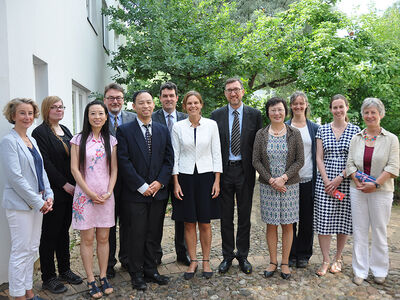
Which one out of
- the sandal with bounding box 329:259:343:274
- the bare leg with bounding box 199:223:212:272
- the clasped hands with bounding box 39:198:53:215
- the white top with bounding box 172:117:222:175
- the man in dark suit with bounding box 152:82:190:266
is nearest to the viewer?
the clasped hands with bounding box 39:198:53:215

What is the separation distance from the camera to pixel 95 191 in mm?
3492

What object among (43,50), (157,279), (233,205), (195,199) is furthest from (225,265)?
(43,50)

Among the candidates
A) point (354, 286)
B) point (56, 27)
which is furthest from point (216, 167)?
point (56, 27)

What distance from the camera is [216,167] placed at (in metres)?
3.86

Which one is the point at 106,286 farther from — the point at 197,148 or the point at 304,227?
the point at 304,227

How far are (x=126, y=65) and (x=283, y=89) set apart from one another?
19.9 ft

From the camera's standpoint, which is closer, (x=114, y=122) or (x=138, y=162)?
(x=138, y=162)

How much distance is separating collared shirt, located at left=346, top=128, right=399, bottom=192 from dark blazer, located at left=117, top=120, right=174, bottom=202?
2051mm

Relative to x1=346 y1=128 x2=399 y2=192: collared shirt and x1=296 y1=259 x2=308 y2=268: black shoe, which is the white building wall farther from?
x1=346 y1=128 x2=399 y2=192: collared shirt

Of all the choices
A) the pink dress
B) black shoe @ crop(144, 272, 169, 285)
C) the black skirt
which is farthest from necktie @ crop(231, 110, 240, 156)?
black shoe @ crop(144, 272, 169, 285)

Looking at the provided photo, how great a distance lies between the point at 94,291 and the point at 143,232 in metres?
0.76

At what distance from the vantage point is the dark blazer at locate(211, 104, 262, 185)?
158 inches

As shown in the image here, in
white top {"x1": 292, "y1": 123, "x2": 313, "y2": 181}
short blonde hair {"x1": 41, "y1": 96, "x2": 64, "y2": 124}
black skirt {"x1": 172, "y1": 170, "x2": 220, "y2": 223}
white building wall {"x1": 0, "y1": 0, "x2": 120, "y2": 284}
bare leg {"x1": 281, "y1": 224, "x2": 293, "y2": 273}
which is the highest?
white building wall {"x1": 0, "y1": 0, "x2": 120, "y2": 284}

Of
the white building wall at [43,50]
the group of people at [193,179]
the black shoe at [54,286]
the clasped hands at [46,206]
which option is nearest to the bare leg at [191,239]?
the group of people at [193,179]
